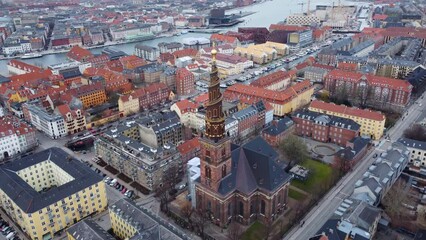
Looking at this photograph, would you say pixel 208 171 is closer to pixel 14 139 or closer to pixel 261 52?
pixel 14 139

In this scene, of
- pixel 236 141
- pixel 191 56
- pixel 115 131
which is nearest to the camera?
pixel 115 131

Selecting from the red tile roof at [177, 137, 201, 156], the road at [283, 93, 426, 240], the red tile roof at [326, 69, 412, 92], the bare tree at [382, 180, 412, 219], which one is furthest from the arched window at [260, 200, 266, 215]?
the red tile roof at [326, 69, 412, 92]

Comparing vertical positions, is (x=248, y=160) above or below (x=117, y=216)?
above

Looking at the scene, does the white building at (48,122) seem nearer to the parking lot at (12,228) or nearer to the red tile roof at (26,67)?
the parking lot at (12,228)

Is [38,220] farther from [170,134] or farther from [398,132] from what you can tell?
[398,132]

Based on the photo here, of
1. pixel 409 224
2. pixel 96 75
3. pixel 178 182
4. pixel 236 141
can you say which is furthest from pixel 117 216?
pixel 96 75

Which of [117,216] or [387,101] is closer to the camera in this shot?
[117,216]

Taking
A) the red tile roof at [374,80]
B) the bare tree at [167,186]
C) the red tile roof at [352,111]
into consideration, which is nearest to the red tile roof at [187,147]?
the bare tree at [167,186]

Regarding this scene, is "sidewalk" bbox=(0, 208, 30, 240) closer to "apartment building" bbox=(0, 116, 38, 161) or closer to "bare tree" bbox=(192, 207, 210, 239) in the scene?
"apartment building" bbox=(0, 116, 38, 161)
